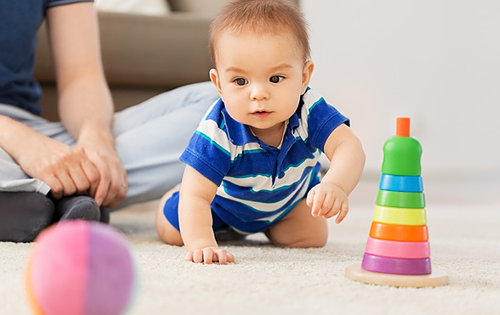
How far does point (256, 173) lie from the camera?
95cm

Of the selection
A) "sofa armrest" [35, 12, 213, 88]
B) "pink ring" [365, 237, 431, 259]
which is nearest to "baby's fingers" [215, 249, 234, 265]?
"pink ring" [365, 237, 431, 259]

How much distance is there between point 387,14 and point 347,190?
2.50 meters

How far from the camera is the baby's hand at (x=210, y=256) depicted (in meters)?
0.83

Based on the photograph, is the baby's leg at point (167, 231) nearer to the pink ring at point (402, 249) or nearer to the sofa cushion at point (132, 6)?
the pink ring at point (402, 249)

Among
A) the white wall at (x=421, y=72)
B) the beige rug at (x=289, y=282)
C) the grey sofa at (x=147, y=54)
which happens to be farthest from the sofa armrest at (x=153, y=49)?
the white wall at (x=421, y=72)

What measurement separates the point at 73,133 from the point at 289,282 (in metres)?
0.78

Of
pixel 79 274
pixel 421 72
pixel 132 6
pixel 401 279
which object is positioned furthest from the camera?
pixel 421 72

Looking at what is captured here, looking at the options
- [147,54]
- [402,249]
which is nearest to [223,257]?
[402,249]

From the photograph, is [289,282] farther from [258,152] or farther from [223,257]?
[258,152]

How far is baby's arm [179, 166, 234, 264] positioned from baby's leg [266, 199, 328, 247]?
0.78ft

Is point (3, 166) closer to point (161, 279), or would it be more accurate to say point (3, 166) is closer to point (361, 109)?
point (161, 279)

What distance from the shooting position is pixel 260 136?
0.95 metres

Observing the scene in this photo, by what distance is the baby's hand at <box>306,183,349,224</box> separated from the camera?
74 centimetres

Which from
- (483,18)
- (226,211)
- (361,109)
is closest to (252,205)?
(226,211)
